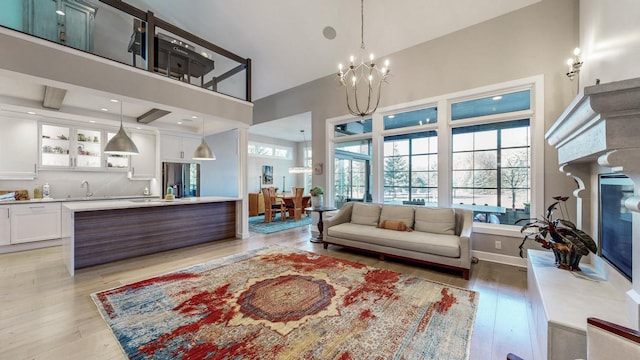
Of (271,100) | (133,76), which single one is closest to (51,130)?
(133,76)

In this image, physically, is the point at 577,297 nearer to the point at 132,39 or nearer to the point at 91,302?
the point at 91,302

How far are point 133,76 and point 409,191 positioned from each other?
16.5 feet

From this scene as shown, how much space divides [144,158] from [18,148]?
Answer: 6.52 feet

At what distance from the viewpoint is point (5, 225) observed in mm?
4215

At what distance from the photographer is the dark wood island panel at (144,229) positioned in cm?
366

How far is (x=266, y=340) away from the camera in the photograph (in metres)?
1.95

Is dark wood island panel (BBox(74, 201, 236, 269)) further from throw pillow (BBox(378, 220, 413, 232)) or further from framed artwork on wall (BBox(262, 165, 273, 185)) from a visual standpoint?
framed artwork on wall (BBox(262, 165, 273, 185))

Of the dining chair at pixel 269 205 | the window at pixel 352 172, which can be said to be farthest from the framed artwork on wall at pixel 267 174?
the window at pixel 352 172

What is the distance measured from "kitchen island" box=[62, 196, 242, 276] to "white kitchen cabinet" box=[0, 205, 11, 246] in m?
0.66

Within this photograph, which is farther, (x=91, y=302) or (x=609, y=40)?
(x=91, y=302)

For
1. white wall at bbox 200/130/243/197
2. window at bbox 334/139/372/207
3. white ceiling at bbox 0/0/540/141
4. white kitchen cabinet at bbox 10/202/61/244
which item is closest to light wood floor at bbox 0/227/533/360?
white kitchen cabinet at bbox 10/202/61/244

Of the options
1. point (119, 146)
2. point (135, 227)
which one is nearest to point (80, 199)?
point (135, 227)

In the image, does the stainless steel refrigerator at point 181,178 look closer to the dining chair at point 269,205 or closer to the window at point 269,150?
the dining chair at point 269,205

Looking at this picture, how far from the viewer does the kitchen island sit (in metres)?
3.60
